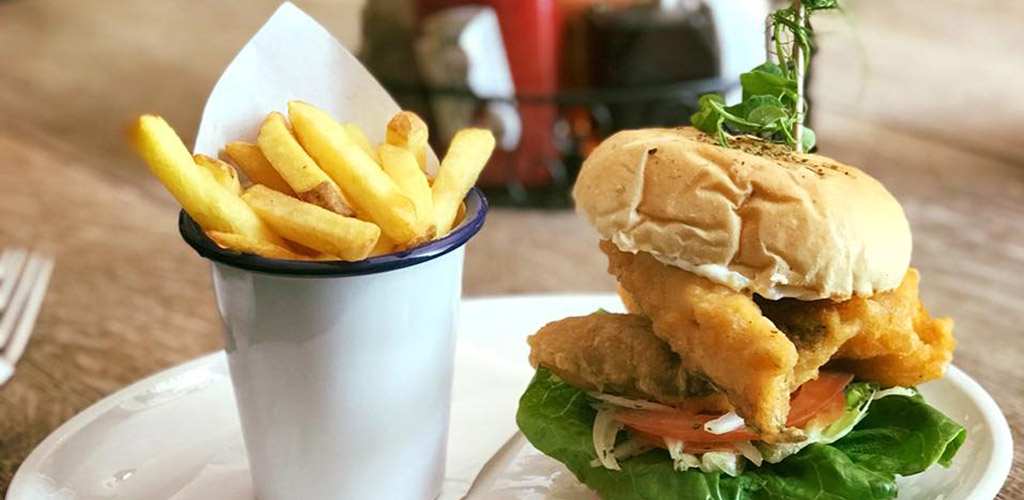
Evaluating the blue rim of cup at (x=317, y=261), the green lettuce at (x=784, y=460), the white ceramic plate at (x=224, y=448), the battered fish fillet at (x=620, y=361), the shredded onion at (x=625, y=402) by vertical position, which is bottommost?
the white ceramic plate at (x=224, y=448)

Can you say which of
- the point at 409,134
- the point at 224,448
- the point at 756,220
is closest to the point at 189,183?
the point at 409,134

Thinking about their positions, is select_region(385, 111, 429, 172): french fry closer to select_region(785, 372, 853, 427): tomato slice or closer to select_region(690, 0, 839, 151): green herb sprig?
select_region(690, 0, 839, 151): green herb sprig

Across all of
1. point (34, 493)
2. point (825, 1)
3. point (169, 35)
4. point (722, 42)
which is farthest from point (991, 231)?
point (169, 35)

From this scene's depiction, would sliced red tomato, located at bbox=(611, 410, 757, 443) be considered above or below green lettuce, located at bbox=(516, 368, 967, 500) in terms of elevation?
above

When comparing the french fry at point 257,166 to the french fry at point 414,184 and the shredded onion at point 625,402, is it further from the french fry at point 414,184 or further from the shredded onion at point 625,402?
the shredded onion at point 625,402

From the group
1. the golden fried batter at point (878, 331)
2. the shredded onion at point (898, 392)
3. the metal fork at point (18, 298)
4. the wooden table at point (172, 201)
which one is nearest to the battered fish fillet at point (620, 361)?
the golden fried batter at point (878, 331)

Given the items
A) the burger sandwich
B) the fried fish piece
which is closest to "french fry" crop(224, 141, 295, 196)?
the burger sandwich
